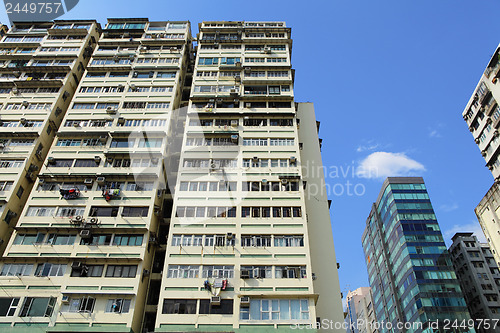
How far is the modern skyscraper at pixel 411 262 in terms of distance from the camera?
160 feet

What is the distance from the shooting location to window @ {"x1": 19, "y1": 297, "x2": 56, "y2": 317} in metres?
22.2

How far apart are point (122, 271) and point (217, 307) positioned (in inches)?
270

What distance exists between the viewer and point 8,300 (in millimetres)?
22688

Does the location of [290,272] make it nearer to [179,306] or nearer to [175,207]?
[179,306]

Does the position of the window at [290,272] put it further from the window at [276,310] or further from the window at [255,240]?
the window at [255,240]

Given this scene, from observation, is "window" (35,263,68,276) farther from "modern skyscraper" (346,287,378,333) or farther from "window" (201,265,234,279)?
"modern skyscraper" (346,287,378,333)

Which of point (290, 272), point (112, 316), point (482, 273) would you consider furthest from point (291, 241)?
point (482, 273)

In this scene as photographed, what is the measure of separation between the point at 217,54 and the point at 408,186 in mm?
37586

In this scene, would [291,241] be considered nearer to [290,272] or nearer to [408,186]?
[290,272]

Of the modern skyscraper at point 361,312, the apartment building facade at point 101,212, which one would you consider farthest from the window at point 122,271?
the modern skyscraper at point 361,312

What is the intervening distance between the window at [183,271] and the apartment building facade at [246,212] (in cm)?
7

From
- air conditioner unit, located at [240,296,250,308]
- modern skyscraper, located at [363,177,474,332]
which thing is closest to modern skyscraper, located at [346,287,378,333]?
modern skyscraper, located at [363,177,474,332]

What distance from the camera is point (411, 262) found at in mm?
51531

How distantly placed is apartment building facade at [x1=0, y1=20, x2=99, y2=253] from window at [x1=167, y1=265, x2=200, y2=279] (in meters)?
12.5
